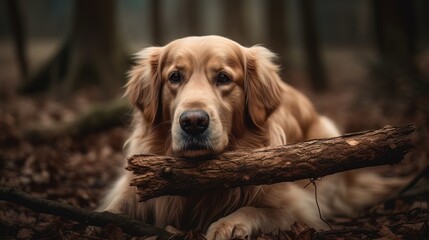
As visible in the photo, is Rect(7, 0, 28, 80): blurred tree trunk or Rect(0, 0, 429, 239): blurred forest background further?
Rect(7, 0, 28, 80): blurred tree trunk

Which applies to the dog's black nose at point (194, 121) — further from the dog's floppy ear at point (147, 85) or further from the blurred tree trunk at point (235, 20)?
the blurred tree trunk at point (235, 20)

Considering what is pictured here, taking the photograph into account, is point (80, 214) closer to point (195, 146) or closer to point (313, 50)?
point (195, 146)

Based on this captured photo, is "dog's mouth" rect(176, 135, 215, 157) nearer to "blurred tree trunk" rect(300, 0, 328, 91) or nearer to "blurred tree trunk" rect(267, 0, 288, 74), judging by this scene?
"blurred tree trunk" rect(300, 0, 328, 91)

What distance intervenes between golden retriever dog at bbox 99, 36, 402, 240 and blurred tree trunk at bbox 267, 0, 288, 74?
39.0ft

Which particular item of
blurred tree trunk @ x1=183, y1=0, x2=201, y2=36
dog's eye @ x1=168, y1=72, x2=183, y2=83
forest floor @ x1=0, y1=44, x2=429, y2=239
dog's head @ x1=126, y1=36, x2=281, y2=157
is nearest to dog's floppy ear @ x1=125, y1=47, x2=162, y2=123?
dog's head @ x1=126, y1=36, x2=281, y2=157

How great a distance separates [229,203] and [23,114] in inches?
223

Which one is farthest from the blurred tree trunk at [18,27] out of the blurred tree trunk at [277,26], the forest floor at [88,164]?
the blurred tree trunk at [277,26]

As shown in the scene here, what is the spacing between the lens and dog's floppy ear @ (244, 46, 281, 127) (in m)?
3.85

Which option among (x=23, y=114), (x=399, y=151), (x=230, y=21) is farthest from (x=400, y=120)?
(x=230, y=21)

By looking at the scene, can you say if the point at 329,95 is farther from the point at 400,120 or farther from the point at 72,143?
the point at 72,143

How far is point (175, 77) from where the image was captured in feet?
12.1

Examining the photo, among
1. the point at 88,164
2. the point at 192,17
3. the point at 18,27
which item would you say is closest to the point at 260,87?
the point at 88,164

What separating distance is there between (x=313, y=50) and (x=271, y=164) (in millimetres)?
10380

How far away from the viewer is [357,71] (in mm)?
18125
